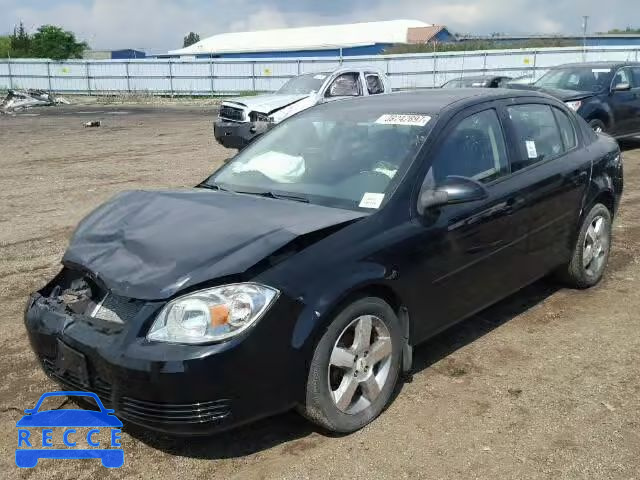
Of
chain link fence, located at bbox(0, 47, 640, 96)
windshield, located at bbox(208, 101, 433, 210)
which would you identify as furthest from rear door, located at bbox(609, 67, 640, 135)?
chain link fence, located at bbox(0, 47, 640, 96)

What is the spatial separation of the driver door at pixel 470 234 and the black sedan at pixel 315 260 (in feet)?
0.04

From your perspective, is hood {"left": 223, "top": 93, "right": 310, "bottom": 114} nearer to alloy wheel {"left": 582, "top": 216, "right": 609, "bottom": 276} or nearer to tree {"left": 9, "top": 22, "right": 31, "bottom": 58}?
alloy wheel {"left": 582, "top": 216, "right": 609, "bottom": 276}

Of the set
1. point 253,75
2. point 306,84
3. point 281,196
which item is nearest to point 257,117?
point 306,84

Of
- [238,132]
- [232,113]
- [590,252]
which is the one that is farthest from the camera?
[232,113]

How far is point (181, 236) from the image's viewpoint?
3.30m

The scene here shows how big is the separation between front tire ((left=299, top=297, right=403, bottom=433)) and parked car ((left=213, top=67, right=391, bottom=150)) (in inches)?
370

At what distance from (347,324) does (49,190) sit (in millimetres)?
8145

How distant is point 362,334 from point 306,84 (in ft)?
38.9

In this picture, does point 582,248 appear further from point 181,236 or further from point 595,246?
point 181,236

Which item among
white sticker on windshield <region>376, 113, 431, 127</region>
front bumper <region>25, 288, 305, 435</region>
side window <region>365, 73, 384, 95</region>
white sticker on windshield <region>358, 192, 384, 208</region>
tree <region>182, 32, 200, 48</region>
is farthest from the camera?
tree <region>182, 32, 200, 48</region>

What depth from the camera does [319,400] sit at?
123 inches

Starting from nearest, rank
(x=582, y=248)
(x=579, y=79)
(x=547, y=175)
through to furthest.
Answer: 1. (x=547, y=175)
2. (x=582, y=248)
3. (x=579, y=79)

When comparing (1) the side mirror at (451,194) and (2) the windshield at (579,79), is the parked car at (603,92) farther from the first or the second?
(1) the side mirror at (451,194)

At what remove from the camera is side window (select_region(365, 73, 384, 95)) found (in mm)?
14922
